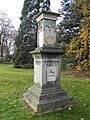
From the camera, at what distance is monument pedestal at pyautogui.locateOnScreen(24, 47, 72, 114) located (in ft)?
14.8

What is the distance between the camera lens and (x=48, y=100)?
457 centimetres

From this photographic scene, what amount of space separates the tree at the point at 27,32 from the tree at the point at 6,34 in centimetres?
1333

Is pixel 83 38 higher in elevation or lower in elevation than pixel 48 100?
higher

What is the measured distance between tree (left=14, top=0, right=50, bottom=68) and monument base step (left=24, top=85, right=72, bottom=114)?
1776 cm

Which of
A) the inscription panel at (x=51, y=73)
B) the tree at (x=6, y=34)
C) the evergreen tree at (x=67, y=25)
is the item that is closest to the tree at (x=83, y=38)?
the evergreen tree at (x=67, y=25)

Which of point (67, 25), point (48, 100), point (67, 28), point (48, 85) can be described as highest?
point (67, 25)

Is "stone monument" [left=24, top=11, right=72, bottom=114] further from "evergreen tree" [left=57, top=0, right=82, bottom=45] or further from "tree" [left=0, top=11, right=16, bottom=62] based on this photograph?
"tree" [left=0, top=11, right=16, bottom=62]

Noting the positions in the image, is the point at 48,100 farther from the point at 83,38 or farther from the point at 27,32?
the point at 27,32

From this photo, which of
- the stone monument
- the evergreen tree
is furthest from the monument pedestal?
the evergreen tree

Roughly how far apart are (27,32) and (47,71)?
62.8ft

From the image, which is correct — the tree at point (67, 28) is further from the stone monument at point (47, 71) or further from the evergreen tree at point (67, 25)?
the stone monument at point (47, 71)

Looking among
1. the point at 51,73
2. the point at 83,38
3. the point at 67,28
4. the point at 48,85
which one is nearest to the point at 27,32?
the point at 67,28

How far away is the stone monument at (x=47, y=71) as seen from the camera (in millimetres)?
4581

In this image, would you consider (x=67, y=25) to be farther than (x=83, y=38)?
Yes
